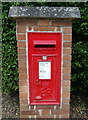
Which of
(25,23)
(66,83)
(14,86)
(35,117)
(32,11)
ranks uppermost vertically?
(32,11)

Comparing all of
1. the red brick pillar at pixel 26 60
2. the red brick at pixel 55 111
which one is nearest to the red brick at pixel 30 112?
the red brick pillar at pixel 26 60

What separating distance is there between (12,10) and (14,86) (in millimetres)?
1686

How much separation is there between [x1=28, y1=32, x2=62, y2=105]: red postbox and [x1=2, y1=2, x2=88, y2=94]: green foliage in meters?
0.87

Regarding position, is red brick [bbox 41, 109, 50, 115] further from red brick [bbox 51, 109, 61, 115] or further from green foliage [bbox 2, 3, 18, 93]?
green foliage [bbox 2, 3, 18, 93]

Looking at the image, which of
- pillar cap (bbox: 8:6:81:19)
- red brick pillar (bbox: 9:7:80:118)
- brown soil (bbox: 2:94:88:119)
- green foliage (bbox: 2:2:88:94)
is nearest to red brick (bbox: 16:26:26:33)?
red brick pillar (bbox: 9:7:80:118)

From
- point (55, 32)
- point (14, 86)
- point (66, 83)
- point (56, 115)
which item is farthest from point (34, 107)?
point (55, 32)

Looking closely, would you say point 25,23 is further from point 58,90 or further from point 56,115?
point 56,115

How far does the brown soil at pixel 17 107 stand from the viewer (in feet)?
9.64

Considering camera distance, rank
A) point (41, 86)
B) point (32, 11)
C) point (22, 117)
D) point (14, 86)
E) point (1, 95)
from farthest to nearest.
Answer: point (1, 95) < point (14, 86) < point (22, 117) < point (41, 86) < point (32, 11)

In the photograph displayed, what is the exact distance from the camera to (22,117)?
2.24m

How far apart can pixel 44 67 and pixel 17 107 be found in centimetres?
160

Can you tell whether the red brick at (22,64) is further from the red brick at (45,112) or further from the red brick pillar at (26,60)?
the red brick at (45,112)

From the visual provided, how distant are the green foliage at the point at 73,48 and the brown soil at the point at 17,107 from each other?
1.37ft

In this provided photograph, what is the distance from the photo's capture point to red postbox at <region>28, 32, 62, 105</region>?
6.42 feet
